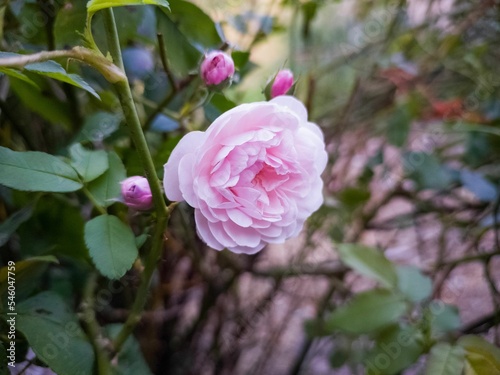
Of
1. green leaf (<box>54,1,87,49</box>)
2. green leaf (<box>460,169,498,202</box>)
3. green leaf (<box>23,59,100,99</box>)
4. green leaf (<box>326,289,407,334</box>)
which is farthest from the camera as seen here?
green leaf (<box>460,169,498,202</box>)

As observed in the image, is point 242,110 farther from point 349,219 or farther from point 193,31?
point 349,219

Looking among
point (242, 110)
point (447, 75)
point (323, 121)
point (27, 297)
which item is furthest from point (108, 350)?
point (447, 75)

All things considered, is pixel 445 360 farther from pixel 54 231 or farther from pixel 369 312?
pixel 54 231

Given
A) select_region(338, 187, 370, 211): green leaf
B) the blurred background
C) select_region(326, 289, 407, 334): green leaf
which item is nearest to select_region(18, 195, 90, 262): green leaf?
the blurred background

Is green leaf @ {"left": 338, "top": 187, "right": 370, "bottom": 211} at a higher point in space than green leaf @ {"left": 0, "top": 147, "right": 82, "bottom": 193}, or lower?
lower

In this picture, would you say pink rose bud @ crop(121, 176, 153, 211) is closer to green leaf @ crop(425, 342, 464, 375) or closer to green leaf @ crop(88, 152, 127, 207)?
green leaf @ crop(88, 152, 127, 207)

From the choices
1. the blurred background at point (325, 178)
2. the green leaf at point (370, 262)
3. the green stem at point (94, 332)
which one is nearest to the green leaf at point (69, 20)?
the blurred background at point (325, 178)

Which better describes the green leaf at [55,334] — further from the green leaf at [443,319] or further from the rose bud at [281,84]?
the green leaf at [443,319]
